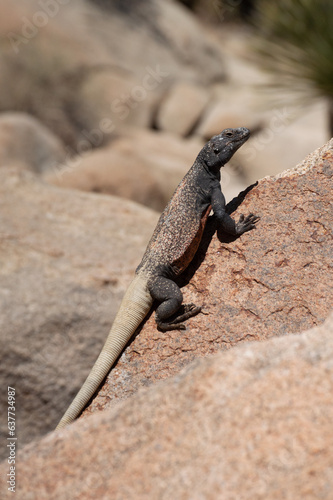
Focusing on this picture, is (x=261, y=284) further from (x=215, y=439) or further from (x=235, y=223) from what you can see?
(x=215, y=439)

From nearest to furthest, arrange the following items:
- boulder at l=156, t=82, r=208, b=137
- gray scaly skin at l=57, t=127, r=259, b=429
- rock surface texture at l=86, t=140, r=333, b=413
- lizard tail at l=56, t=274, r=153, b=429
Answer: rock surface texture at l=86, t=140, r=333, b=413 < lizard tail at l=56, t=274, r=153, b=429 < gray scaly skin at l=57, t=127, r=259, b=429 < boulder at l=156, t=82, r=208, b=137

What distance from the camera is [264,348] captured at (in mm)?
2090

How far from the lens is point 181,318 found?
310 cm

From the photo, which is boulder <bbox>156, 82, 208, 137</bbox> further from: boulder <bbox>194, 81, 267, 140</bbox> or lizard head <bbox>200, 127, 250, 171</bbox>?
lizard head <bbox>200, 127, 250, 171</bbox>

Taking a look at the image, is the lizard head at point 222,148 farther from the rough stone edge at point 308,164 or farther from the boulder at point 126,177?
the boulder at point 126,177

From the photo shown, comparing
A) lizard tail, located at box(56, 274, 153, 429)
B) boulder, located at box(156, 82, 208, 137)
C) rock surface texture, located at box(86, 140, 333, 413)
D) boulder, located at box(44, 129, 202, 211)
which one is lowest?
boulder, located at box(156, 82, 208, 137)

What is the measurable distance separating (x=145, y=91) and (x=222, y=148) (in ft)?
28.4

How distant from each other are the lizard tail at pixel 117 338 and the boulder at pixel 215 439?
80 cm

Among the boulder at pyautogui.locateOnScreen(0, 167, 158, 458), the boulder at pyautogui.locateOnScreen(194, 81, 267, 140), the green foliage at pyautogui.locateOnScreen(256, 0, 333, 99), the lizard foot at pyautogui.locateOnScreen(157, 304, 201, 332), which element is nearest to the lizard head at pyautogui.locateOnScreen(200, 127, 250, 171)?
the lizard foot at pyautogui.locateOnScreen(157, 304, 201, 332)

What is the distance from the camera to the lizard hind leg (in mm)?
3102

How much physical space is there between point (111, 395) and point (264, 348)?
4.15ft

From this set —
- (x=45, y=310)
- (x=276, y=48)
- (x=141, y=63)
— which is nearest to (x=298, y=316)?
(x=45, y=310)

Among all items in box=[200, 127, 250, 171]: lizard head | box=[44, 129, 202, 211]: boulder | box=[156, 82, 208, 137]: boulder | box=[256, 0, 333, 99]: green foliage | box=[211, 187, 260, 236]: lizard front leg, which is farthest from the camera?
box=[156, 82, 208, 137]: boulder

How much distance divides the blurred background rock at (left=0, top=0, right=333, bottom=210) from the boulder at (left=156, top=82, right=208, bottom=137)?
2 cm
